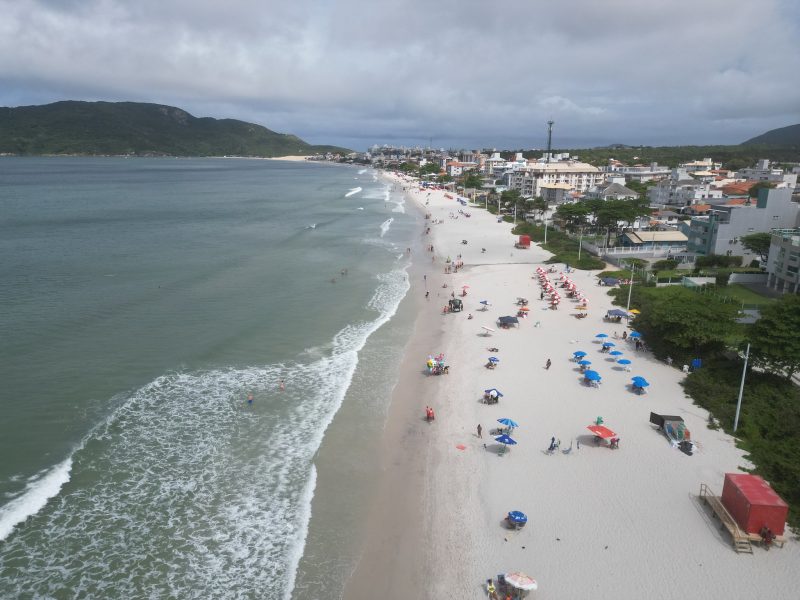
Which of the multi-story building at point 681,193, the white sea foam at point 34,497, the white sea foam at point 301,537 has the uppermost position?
the multi-story building at point 681,193

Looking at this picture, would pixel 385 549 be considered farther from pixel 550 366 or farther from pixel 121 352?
pixel 121 352

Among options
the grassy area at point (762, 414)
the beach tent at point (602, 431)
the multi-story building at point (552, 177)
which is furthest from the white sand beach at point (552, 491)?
the multi-story building at point (552, 177)

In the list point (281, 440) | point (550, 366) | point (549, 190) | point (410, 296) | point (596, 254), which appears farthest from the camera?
point (549, 190)

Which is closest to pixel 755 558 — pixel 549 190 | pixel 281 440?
pixel 281 440

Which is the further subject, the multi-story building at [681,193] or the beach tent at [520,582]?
the multi-story building at [681,193]

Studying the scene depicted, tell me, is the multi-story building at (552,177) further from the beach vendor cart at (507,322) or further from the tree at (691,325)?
the tree at (691,325)

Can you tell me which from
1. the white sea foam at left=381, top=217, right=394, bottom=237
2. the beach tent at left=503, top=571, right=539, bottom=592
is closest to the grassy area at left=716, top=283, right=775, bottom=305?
the beach tent at left=503, top=571, right=539, bottom=592
